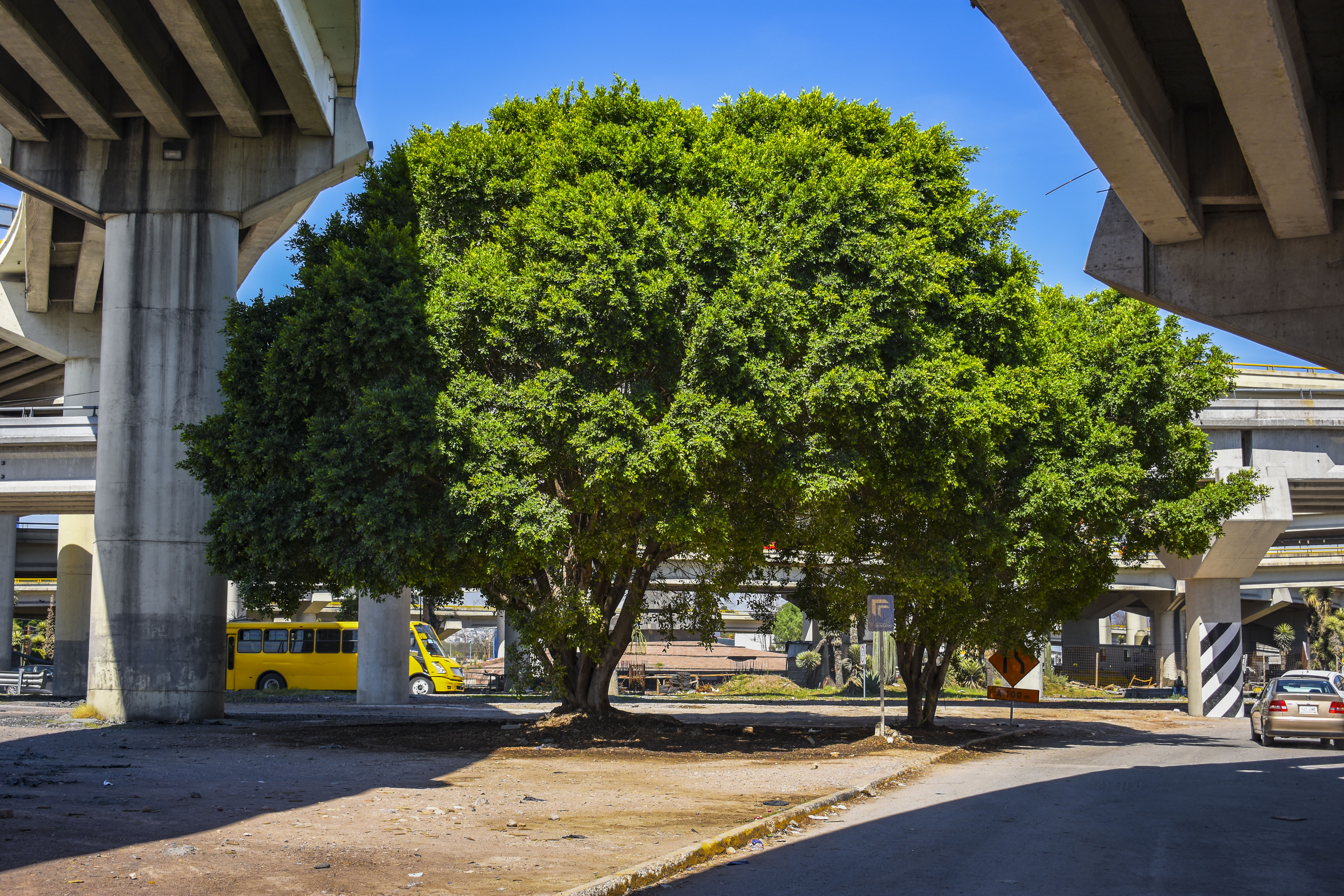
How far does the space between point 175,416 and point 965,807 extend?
55.3 ft

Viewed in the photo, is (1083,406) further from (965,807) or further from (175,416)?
(175,416)

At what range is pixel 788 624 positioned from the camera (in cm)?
8075

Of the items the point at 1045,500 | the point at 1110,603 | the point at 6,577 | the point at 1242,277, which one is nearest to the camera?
the point at 1242,277

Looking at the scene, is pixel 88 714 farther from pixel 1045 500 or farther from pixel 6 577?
pixel 6 577

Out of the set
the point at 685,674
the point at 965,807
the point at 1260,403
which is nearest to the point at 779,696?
the point at 685,674

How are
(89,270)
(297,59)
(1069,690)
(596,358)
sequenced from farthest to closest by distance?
(1069,690), (89,270), (297,59), (596,358)

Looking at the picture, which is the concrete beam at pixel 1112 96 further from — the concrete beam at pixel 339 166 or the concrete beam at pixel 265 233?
the concrete beam at pixel 265 233

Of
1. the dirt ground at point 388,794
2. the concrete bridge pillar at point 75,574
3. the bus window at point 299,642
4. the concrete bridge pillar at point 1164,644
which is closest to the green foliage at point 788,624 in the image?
the concrete bridge pillar at point 1164,644

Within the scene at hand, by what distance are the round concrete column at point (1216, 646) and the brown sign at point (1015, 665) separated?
11556mm

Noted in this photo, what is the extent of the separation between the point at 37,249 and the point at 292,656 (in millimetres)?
16092

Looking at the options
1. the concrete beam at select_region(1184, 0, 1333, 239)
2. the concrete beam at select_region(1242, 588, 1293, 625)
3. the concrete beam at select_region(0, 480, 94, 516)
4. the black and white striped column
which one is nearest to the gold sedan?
the black and white striped column

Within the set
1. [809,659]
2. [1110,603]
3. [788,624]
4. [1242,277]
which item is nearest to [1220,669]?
[1242,277]

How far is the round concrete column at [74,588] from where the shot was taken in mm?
38750

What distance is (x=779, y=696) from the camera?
4441 cm
